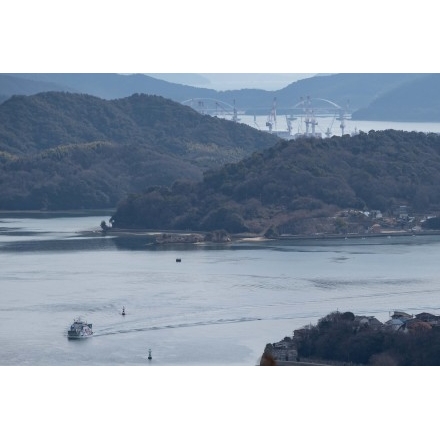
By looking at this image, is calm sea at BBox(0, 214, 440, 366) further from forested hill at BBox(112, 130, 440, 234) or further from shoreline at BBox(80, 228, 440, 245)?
forested hill at BBox(112, 130, 440, 234)

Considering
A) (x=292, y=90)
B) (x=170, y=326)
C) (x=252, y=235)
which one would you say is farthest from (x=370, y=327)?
(x=292, y=90)

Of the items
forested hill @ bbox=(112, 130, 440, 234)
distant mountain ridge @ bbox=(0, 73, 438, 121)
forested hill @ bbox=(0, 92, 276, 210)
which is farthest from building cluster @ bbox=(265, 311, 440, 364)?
distant mountain ridge @ bbox=(0, 73, 438, 121)

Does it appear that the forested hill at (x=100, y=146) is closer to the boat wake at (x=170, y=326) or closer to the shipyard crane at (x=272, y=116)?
the shipyard crane at (x=272, y=116)

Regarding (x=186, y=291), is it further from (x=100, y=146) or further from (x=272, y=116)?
(x=272, y=116)

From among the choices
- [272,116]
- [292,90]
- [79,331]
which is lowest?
[79,331]

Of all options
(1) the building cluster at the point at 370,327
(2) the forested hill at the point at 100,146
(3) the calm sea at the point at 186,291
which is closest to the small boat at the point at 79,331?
(3) the calm sea at the point at 186,291

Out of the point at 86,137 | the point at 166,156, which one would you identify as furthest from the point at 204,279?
the point at 86,137
